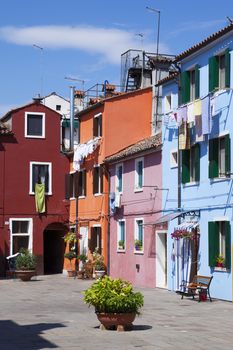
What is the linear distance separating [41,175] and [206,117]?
17.8 meters

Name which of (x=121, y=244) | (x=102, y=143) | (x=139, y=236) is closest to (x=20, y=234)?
(x=102, y=143)

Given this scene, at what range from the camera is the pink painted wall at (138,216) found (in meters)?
27.5

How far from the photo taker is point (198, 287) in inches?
851

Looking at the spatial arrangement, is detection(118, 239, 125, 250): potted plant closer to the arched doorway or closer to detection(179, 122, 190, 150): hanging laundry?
detection(179, 122, 190, 150): hanging laundry

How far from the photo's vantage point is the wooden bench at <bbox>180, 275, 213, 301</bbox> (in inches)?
840

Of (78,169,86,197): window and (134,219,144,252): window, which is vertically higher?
(78,169,86,197): window

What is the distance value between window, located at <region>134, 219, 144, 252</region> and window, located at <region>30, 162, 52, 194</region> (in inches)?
397

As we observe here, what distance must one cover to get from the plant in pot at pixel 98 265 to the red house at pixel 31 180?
6.24 meters

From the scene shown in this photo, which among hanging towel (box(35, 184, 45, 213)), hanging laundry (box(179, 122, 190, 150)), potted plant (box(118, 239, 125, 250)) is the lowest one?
potted plant (box(118, 239, 125, 250))

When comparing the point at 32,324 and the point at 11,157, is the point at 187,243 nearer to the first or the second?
the point at 32,324

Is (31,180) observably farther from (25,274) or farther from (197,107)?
(197,107)

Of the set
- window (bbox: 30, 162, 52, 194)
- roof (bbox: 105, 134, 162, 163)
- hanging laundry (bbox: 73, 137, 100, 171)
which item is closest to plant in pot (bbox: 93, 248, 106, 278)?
roof (bbox: 105, 134, 162, 163)

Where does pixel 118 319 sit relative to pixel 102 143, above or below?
below

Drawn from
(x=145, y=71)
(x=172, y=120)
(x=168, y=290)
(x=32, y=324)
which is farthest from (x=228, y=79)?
(x=145, y=71)
